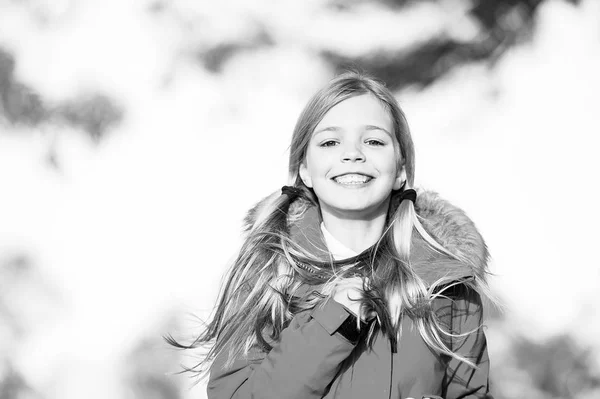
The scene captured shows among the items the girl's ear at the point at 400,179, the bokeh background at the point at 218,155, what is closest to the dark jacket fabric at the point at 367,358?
the girl's ear at the point at 400,179

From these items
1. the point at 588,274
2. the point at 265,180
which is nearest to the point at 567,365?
the point at 588,274

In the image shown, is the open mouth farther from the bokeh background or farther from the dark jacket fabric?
the bokeh background

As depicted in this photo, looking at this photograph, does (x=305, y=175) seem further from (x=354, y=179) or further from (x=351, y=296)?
(x=351, y=296)

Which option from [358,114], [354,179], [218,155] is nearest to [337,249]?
[354,179]

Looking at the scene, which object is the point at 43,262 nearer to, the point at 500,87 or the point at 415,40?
the point at 415,40

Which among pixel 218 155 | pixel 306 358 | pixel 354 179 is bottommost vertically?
pixel 306 358

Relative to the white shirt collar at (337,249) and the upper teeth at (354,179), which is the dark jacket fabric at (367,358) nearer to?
the white shirt collar at (337,249)

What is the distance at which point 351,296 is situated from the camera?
1068mm

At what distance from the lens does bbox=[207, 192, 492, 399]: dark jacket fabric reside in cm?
102

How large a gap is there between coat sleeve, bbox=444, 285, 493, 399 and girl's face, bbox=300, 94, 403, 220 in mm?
249

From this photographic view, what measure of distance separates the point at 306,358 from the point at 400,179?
1.57 feet

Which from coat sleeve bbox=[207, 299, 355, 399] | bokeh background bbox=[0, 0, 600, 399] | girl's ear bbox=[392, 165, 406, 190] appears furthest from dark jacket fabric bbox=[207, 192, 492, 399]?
bokeh background bbox=[0, 0, 600, 399]

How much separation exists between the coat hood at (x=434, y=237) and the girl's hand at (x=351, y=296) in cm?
12

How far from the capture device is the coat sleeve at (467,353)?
3.87 ft
